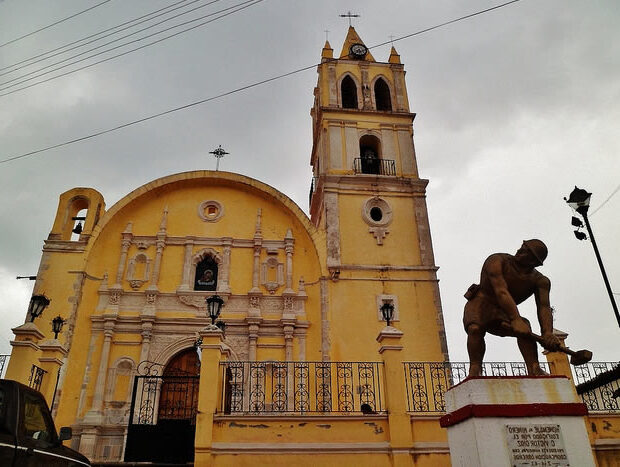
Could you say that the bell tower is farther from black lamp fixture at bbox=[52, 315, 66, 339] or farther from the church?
black lamp fixture at bbox=[52, 315, 66, 339]

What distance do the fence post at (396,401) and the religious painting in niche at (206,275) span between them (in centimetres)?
808

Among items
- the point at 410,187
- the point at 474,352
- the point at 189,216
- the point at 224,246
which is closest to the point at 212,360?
the point at 474,352

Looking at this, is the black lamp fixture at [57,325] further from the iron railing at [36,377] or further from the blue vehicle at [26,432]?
the blue vehicle at [26,432]

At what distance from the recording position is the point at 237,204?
17.4 meters

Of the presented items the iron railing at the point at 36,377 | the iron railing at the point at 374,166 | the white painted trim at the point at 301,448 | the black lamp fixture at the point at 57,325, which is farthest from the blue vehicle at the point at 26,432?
the iron railing at the point at 374,166

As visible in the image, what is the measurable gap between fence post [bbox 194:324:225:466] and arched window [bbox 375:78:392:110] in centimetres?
1413

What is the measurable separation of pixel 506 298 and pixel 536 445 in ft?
4.77

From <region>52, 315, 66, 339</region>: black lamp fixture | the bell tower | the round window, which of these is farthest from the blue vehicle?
the round window

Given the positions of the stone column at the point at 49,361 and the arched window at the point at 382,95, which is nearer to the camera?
the stone column at the point at 49,361

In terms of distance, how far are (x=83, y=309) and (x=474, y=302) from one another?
13075 millimetres

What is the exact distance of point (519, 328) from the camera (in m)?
5.16

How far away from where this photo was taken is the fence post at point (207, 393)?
310 inches

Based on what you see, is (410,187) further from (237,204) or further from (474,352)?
(474,352)

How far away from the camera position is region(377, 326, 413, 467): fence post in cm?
833
